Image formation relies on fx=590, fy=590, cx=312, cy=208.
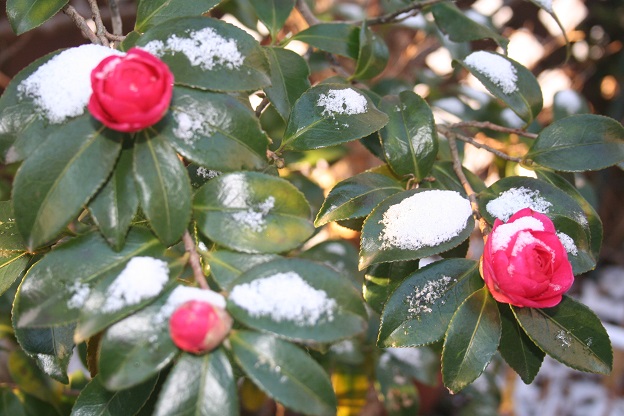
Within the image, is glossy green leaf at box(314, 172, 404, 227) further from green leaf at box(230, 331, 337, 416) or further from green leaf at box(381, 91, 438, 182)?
green leaf at box(230, 331, 337, 416)

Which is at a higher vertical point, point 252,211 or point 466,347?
point 252,211

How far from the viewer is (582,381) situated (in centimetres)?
277

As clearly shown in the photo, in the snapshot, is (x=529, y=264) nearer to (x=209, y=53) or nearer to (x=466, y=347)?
(x=466, y=347)

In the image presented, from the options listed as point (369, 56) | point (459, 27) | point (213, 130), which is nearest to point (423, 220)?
point (213, 130)

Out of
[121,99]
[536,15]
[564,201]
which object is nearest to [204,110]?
[121,99]

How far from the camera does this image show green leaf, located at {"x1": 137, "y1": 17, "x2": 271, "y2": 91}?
59cm

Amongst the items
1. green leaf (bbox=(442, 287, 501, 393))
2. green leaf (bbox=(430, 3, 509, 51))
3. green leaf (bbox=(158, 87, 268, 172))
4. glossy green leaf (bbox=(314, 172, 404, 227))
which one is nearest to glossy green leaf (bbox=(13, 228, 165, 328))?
green leaf (bbox=(158, 87, 268, 172))

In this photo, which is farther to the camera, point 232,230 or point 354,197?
point 354,197

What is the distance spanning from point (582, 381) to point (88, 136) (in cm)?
280

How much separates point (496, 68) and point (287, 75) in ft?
1.03

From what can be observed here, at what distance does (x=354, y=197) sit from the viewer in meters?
0.74

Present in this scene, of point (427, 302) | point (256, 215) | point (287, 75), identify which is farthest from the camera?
point (287, 75)

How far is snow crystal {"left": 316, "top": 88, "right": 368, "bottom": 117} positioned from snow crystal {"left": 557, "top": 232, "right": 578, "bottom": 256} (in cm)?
28

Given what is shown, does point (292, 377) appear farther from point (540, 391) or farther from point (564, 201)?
point (540, 391)
